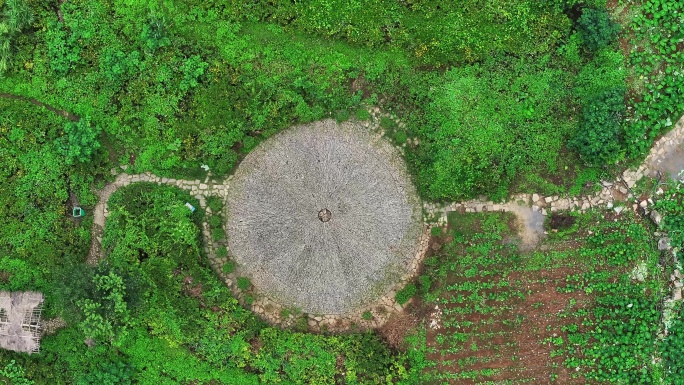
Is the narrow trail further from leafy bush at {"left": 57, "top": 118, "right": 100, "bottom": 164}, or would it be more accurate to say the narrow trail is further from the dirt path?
the dirt path

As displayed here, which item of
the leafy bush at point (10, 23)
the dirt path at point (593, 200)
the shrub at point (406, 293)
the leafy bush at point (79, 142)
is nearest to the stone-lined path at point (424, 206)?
the dirt path at point (593, 200)

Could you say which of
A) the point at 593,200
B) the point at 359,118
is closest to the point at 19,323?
the point at 359,118

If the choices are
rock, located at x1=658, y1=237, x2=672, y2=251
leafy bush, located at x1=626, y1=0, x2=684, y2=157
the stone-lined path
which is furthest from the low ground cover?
leafy bush, located at x1=626, y1=0, x2=684, y2=157

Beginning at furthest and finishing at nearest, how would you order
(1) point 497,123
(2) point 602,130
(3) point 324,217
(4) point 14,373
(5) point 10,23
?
1. (1) point 497,123
2. (3) point 324,217
3. (4) point 14,373
4. (5) point 10,23
5. (2) point 602,130

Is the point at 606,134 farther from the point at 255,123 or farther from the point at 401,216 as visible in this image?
the point at 255,123

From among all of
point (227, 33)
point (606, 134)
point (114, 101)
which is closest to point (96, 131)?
point (114, 101)

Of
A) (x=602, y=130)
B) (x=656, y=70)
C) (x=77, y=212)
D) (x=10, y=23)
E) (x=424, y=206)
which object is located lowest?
(x=77, y=212)

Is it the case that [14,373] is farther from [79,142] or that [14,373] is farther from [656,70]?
[656,70]
